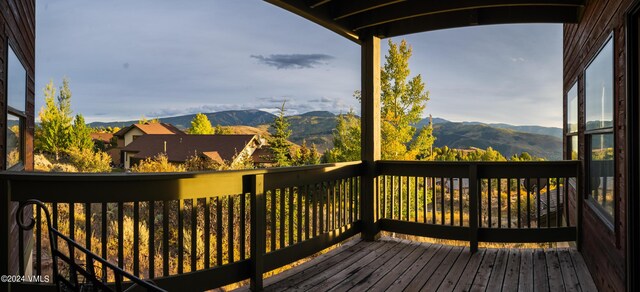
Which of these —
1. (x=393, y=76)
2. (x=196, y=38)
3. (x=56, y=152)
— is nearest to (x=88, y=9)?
(x=196, y=38)

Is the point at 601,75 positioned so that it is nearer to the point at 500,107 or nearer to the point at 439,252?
the point at 439,252

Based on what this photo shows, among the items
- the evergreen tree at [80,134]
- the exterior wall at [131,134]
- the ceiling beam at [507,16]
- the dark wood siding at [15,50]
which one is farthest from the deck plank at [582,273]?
the exterior wall at [131,134]

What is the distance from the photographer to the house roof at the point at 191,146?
993 inches

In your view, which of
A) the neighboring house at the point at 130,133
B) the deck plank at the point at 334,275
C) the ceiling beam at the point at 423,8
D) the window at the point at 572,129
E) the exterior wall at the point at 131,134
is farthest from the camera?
→ the exterior wall at the point at 131,134

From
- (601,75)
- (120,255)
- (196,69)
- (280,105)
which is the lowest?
(120,255)

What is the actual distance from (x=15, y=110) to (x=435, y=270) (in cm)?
419

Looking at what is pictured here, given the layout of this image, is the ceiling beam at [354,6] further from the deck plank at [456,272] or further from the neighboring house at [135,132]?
the neighboring house at [135,132]

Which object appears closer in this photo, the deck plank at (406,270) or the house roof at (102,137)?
the deck plank at (406,270)

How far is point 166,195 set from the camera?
2.36 m

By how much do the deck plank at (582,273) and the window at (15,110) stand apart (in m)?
4.76

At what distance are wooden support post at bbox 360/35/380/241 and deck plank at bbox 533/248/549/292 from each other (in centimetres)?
165

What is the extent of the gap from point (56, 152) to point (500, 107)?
45.8m

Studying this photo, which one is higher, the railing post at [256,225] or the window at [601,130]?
the window at [601,130]

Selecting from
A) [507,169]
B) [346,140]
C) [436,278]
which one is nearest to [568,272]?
[507,169]
